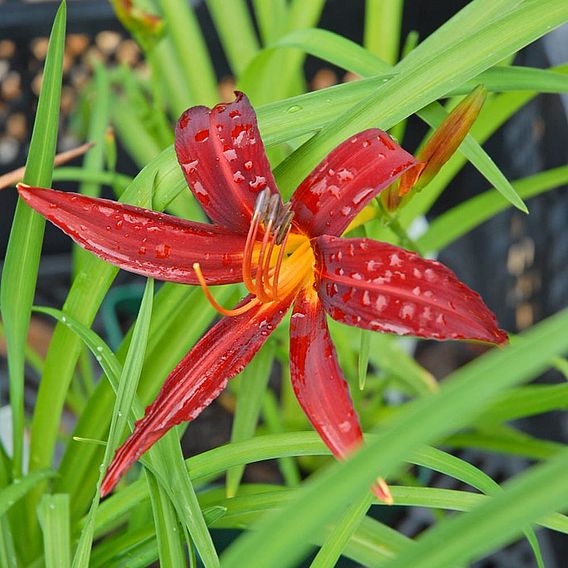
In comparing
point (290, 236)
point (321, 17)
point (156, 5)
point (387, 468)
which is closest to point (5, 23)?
point (156, 5)

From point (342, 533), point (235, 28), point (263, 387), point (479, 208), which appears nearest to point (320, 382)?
point (342, 533)

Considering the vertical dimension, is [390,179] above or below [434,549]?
above

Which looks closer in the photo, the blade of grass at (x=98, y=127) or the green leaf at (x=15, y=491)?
the green leaf at (x=15, y=491)

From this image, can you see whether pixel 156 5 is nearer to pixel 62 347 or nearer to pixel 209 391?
pixel 62 347

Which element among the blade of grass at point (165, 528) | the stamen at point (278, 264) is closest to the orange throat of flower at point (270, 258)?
the stamen at point (278, 264)

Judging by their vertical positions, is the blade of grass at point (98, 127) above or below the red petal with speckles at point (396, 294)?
above

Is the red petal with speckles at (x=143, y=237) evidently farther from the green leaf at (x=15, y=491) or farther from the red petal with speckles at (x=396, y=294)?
the green leaf at (x=15, y=491)

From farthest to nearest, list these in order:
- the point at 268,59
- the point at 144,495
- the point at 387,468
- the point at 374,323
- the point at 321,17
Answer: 1. the point at 321,17
2. the point at 268,59
3. the point at 144,495
4. the point at 374,323
5. the point at 387,468

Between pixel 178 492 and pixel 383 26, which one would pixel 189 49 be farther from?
pixel 178 492
